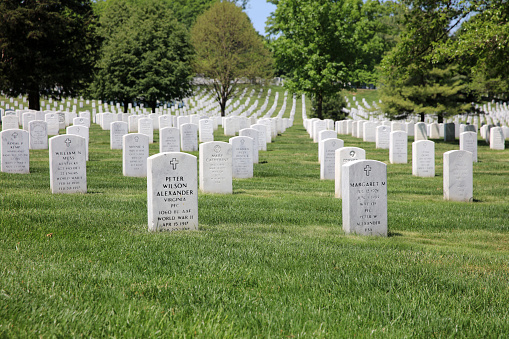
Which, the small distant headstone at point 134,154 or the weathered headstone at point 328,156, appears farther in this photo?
the weathered headstone at point 328,156

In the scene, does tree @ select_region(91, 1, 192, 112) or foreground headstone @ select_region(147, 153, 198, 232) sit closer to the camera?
foreground headstone @ select_region(147, 153, 198, 232)

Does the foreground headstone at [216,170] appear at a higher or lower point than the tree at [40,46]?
lower

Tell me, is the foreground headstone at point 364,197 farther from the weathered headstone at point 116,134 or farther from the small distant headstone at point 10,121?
the small distant headstone at point 10,121

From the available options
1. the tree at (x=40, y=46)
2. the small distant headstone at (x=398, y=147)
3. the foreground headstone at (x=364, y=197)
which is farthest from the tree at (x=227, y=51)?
the foreground headstone at (x=364, y=197)

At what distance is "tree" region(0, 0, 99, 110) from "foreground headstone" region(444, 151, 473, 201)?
27.5 meters

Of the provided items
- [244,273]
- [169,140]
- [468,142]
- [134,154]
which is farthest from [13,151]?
[468,142]

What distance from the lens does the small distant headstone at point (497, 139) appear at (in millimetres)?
26641

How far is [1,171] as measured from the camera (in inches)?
540

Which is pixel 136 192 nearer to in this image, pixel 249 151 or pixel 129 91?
pixel 249 151

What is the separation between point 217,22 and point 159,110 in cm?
1109

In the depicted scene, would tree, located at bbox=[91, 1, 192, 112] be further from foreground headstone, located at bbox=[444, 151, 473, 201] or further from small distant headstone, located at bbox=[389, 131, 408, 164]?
foreground headstone, located at bbox=[444, 151, 473, 201]

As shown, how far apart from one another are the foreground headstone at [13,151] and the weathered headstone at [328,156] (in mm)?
8092

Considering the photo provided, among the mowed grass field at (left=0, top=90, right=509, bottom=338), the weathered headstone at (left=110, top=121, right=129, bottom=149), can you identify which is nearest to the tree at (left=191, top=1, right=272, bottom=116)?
the weathered headstone at (left=110, top=121, right=129, bottom=149)

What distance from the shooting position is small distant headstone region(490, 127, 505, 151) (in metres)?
26.6
